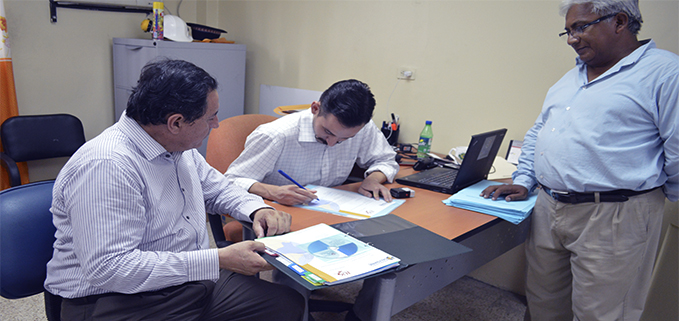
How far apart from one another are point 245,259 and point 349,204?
1.86ft

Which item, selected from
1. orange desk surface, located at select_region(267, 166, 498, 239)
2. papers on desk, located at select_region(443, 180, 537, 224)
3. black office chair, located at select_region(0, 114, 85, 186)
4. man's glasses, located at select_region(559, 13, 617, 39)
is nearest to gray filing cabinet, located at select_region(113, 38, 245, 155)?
black office chair, located at select_region(0, 114, 85, 186)

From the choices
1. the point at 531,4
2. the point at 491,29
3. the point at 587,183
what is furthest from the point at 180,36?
the point at 587,183

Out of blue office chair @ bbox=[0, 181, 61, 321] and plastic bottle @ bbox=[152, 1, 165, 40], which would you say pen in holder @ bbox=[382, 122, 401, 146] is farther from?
blue office chair @ bbox=[0, 181, 61, 321]

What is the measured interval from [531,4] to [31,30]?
10.1 feet

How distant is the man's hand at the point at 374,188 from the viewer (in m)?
1.71

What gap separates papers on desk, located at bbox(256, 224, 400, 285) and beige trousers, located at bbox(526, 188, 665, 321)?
811 millimetres

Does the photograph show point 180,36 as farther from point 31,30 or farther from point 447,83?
point 447,83

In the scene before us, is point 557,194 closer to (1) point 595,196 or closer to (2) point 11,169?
(1) point 595,196

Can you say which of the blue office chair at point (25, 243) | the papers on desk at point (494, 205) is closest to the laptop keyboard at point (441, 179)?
the papers on desk at point (494, 205)

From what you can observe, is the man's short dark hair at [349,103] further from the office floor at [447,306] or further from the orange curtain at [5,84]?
the orange curtain at [5,84]

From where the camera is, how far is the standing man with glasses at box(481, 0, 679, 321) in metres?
1.39

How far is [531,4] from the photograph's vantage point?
226 centimetres

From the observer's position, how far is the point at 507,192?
1726 millimetres

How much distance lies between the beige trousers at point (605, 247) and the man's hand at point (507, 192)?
68 millimetres
